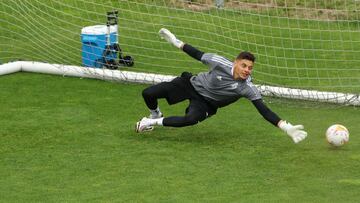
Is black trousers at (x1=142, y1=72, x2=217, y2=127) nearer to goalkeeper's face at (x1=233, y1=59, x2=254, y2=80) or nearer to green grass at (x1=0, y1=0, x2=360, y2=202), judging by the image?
green grass at (x1=0, y1=0, x2=360, y2=202)

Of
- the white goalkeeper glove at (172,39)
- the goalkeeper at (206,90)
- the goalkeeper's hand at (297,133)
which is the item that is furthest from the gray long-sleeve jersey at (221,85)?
the goalkeeper's hand at (297,133)

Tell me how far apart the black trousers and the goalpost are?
1.68 meters

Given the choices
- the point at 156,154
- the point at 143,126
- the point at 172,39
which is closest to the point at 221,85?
the point at 172,39

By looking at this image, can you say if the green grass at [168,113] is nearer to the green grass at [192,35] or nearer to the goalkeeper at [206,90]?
the green grass at [192,35]

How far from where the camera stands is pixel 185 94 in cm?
851

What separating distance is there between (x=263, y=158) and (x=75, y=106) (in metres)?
A: 2.55

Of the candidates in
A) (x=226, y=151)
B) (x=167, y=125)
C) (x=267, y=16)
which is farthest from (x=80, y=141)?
(x=267, y=16)

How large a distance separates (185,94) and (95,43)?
270 centimetres

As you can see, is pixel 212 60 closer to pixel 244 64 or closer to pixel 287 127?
pixel 244 64

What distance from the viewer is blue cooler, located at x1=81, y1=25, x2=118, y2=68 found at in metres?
10.9

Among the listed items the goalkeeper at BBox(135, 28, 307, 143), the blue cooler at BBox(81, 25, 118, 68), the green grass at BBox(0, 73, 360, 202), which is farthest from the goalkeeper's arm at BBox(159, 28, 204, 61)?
the blue cooler at BBox(81, 25, 118, 68)

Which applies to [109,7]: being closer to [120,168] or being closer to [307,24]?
[307,24]

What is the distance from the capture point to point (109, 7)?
12.3m

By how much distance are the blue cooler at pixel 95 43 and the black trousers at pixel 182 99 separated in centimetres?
247
